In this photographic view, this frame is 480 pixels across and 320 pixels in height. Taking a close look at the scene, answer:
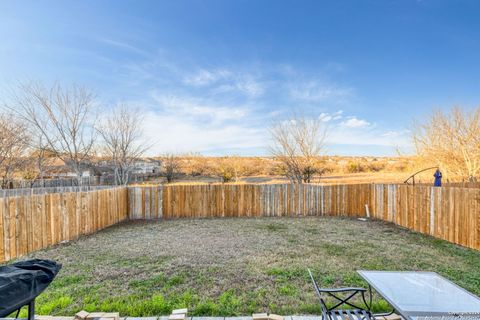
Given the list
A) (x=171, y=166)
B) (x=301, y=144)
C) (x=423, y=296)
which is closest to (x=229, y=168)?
(x=171, y=166)

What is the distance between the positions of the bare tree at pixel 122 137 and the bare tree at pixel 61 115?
0.93 meters

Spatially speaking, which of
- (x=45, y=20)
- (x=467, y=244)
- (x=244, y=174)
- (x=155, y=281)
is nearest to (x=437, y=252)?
Answer: (x=467, y=244)

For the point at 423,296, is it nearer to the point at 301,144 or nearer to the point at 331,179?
the point at 301,144

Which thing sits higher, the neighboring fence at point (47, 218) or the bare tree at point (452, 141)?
the bare tree at point (452, 141)

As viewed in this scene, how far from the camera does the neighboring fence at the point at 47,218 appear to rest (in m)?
4.44

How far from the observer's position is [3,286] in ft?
4.76

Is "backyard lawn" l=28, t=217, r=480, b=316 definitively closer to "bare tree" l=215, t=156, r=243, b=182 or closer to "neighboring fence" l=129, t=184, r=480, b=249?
"neighboring fence" l=129, t=184, r=480, b=249

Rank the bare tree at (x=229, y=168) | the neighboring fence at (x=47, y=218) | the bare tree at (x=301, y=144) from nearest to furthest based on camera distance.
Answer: the neighboring fence at (x=47, y=218), the bare tree at (x=301, y=144), the bare tree at (x=229, y=168)

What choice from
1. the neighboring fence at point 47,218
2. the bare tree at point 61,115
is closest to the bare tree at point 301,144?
the neighboring fence at point 47,218

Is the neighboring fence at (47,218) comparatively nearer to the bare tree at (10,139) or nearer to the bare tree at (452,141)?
the bare tree at (10,139)

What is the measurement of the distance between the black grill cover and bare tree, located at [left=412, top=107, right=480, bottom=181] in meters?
13.9

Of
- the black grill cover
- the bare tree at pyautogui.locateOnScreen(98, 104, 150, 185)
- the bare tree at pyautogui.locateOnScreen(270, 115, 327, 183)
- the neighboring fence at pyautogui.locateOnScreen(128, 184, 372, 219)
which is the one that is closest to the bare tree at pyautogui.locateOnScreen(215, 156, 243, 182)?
the bare tree at pyautogui.locateOnScreen(270, 115, 327, 183)

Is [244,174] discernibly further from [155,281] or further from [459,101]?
[155,281]

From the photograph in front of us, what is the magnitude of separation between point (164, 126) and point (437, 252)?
10.9 meters
